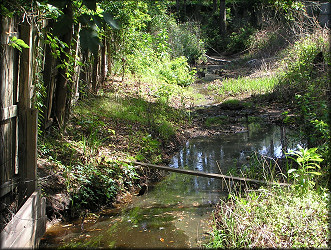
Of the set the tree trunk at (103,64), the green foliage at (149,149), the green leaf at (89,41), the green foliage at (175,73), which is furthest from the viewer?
the green foliage at (175,73)

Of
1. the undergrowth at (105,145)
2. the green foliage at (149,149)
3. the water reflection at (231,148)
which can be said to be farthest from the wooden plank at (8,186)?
the water reflection at (231,148)

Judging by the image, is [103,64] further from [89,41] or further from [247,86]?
[89,41]

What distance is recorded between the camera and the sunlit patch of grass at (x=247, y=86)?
14117mm

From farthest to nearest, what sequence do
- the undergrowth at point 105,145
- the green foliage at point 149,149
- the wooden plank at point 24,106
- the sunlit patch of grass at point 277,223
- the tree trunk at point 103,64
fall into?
the tree trunk at point 103,64 → the green foliage at point 149,149 → the undergrowth at point 105,145 → the wooden plank at point 24,106 → the sunlit patch of grass at point 277,223

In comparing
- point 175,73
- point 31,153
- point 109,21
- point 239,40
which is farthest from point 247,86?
point 239,40

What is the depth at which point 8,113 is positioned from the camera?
4105 mm

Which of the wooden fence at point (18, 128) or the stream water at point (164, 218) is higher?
the wooden fence at point (18, 128)

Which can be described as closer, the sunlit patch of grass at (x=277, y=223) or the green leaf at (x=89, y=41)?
the green leaf at (x=89, y=41)

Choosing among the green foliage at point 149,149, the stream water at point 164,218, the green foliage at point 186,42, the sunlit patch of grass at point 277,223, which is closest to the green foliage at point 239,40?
the green foliage at point 186,42

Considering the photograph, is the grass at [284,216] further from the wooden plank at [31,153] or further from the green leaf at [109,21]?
the green leaf at [109,21]

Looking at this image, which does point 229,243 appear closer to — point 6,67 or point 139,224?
point 139,224

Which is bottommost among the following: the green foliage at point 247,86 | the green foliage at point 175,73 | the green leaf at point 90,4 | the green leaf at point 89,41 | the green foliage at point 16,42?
the green leaf at point 89,41

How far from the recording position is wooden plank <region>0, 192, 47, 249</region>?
3.49 meters

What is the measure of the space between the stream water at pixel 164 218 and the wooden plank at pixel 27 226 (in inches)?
8.5
